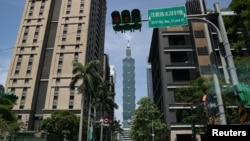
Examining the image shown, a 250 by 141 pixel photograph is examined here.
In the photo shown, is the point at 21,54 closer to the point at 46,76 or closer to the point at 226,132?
the point at 46,76

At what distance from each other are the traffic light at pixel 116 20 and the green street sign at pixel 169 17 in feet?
5.15

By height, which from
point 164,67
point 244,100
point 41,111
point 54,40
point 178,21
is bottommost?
point 244,100

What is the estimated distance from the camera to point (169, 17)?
12.4 m

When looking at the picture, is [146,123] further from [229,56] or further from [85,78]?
[229,56]

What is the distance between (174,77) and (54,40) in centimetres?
4716

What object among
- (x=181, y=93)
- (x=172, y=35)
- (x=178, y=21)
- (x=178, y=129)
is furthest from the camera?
(x=172, y=35)

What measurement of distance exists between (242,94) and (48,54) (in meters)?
78.4

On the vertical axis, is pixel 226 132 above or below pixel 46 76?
below

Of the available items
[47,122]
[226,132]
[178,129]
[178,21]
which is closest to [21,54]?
[47,122]

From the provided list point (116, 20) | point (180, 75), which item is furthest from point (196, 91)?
point (116, 20)

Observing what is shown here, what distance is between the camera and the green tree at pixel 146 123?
47.2 m

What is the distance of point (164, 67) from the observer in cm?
5375

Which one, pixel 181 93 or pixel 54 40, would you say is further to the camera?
pixel 54 40

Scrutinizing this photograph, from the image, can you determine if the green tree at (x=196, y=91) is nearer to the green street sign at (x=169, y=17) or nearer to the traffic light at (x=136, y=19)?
the green street sign at (x=169, y=17)
